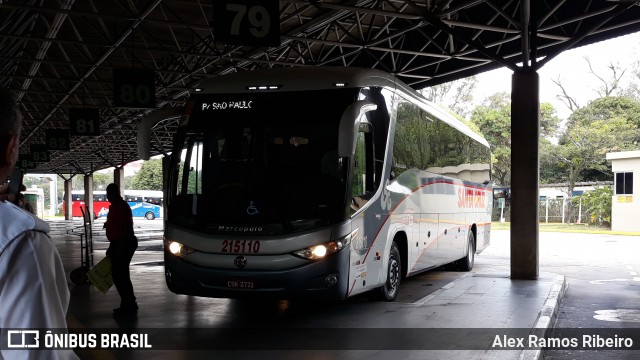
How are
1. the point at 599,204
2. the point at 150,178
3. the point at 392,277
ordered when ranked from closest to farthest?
the point at 392,277, the point at 599,204, the point at 150,178

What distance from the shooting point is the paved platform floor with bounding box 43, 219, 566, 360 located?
7.13 metres

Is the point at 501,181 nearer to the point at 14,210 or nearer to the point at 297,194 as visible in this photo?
the point at 297,194

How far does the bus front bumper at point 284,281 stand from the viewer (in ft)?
27.1

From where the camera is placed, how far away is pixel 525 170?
13266 mm

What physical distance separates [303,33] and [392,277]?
10678mm

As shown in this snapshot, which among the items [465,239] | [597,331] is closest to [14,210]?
[597,331]

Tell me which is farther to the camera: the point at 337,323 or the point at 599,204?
the point at 599,204

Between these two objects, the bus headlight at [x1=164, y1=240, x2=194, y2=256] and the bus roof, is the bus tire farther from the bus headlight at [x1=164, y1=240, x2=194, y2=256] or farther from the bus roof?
the bus headlight at [x1=164, y1=240, x2=194, y2=256]

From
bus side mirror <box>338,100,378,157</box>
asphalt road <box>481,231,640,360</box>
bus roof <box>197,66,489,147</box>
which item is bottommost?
asphalt road <box>481,231,640,360</box>

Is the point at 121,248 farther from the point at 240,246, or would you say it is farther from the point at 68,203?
the point at 68,203

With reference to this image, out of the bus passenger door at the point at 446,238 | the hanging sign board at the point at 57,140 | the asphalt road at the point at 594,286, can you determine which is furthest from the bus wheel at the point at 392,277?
the hanging sign board at the point at 57,140

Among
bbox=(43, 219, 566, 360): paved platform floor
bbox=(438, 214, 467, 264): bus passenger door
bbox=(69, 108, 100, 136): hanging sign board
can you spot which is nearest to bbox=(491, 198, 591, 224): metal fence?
bbox=(69, 108, 100, 136): hanging sign board

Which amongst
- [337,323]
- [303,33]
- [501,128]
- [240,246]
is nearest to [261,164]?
[240,246]

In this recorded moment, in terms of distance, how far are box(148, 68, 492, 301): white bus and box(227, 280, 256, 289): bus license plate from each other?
2cm
